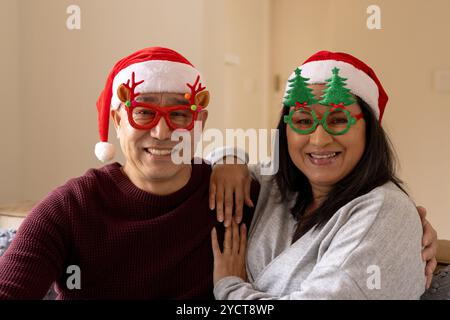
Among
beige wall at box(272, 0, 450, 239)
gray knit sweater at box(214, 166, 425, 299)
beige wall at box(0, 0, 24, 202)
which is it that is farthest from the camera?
beige wall at box(272, 0, 450, 239)

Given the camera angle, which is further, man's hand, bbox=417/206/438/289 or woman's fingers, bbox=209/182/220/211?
woman's fingers, bbox=209/182/220/211

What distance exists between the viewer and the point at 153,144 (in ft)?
4.48

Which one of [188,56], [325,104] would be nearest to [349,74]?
[325,104]

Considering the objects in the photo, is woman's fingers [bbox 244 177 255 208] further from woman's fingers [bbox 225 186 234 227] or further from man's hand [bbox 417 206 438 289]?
man's hand [bbox 417 206 438 289]

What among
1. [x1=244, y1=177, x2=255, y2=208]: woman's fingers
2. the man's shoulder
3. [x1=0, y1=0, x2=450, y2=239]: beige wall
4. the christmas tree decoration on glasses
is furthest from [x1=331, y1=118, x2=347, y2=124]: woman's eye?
[x1=0, y1=0, x2=450, y2=239]: beige wall

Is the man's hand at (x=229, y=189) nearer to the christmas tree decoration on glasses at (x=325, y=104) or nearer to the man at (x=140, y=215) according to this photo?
the man at (x=140, y=215)

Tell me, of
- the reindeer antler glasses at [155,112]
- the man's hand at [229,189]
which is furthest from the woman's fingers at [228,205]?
the reindeer antler glasses at [155,112]

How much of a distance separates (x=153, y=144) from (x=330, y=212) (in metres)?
0.47

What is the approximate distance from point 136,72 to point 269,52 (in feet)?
10.7

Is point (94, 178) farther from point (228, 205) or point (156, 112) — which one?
point (228, 205)

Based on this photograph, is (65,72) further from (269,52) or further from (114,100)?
(269,52)

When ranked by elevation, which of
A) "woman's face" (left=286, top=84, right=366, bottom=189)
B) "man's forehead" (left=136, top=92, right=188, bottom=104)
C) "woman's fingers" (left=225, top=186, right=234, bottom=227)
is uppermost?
"man's forehead" (left=136, top=92, right=188, bottom=104)

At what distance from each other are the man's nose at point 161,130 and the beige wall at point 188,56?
128cm

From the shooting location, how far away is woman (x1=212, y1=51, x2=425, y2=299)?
1.09m
